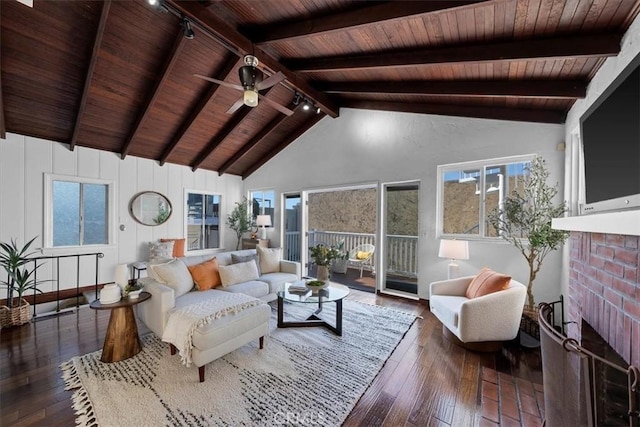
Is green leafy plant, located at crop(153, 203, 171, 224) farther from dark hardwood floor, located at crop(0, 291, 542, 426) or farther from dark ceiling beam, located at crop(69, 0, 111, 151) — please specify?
dark hardwood floor, located at crop(0, 291, 542, 426)

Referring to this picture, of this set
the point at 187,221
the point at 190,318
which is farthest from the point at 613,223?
the point at 187,221

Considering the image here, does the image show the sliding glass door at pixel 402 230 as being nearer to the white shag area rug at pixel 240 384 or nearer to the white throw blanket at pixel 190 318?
the white shag area rug at pixel 240 384

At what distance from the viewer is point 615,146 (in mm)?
1405

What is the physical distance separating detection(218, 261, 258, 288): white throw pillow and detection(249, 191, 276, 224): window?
9.50 feet

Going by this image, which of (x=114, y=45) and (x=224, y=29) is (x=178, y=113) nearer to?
(x=114, y=45)

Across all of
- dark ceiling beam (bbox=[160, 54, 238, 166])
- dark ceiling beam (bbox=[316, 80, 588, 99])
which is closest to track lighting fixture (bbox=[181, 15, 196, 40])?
dark ceiling beam (bbox=[160, 54, 238, 166])

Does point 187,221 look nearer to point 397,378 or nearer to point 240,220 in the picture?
point 240,220

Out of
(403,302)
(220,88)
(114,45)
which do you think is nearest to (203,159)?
(220,88)

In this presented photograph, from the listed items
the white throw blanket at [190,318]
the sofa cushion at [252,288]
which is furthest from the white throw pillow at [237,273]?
the white throw blanket at [190,318]

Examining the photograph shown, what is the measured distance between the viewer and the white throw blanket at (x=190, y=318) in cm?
207

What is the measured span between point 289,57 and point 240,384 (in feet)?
13.2

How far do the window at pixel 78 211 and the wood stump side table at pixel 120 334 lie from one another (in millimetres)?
3524

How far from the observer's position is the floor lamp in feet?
11.3

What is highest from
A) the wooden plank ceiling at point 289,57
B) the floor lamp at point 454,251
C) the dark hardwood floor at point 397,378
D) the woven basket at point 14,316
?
the wooden plank ceiling at point 289,57
